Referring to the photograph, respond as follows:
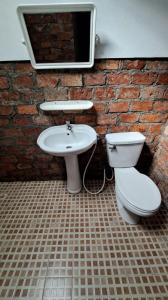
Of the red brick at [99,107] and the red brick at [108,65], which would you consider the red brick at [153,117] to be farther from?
the red brick at [108,65]

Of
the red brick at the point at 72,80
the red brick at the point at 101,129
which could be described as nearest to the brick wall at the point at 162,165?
the red brick at the point at 101,129

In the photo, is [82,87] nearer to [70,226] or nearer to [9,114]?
[9,114]

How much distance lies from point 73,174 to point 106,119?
63 centimetres

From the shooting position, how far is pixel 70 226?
1.52 meters

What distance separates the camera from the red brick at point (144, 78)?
54.7 inches

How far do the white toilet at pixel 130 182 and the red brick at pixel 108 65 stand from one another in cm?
56

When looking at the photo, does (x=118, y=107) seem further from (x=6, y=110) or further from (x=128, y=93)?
(x=6, y=110)

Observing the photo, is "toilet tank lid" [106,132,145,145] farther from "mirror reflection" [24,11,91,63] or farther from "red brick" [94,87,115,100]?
"mirror reflection" [24,11,91,63]

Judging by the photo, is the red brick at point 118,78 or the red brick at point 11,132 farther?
the red brick at point 11,132

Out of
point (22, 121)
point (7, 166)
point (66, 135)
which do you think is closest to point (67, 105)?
point (66, 135)

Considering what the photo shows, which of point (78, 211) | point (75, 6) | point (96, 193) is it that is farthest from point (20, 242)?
point (75, 6)

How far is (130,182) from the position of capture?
146 centimetres

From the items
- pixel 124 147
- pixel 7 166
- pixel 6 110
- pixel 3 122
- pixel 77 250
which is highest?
pixel 6 110

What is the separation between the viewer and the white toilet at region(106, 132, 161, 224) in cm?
127
